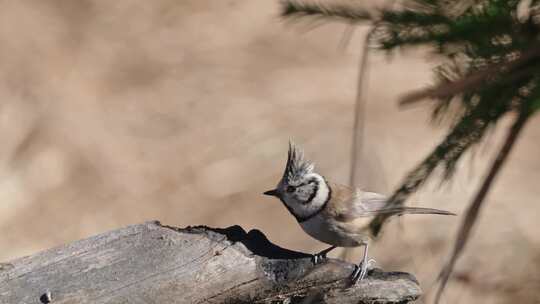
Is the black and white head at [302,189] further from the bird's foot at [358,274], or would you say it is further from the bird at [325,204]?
the bird's foot at [358,274]

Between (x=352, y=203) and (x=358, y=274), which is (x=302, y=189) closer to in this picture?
(x=352, y=203)

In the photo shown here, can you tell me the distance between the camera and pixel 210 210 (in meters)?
6.40

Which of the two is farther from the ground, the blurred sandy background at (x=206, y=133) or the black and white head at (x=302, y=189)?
the blurred sandy background at (x=206, y=133)

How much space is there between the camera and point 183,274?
3.26 metres

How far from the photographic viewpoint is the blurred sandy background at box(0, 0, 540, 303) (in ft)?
19.8

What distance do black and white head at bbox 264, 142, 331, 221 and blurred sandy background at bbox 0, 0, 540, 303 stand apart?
0.82m

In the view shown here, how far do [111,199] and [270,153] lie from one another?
100 centimetres

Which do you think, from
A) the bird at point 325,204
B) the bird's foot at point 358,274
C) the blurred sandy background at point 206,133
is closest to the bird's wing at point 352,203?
the bird at point 325,204

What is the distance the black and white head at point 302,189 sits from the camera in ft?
15.1

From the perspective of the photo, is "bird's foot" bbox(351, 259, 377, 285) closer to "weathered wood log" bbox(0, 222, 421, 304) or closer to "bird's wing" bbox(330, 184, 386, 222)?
"weathered wood log" bbox(0, 222, 421, 304)

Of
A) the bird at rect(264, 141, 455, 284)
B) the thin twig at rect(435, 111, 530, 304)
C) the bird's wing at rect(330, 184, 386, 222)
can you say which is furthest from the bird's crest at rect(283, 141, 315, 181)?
the thin twig at rect(435, 111, 530, 304)

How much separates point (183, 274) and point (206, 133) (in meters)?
3.62

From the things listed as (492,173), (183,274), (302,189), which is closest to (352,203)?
(302,189)

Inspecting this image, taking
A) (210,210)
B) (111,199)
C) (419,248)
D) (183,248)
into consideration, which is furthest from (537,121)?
(183,248)
